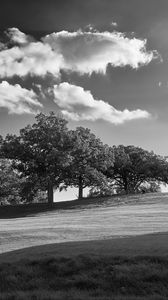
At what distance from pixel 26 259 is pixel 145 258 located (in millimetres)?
3663

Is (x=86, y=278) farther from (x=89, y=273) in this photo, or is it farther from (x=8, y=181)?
(x=8, y=181)

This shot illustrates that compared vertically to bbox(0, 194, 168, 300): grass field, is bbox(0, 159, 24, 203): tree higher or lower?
higher

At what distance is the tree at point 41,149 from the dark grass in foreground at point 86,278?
35.8 metres

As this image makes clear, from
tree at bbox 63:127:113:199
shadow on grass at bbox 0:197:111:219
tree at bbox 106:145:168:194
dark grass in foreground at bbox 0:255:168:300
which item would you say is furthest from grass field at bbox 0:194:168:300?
tree at bbox 106:145:168:194

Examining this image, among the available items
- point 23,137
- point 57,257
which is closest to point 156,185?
Answer: point 23,137

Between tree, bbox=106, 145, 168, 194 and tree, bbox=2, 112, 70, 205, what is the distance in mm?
16334

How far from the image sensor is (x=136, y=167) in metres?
68.8

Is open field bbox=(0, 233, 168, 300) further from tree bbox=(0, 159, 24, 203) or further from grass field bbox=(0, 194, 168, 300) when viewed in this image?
tree bbox=(0, 159, 24, 203)

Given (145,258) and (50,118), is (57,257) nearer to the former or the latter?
(145,258)

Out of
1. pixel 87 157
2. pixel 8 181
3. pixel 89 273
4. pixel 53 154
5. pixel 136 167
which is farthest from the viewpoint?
pixel 136 167

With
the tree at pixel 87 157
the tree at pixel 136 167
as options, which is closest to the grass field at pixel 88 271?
the tree at pixel 87 157

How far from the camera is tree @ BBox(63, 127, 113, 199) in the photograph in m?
49.0

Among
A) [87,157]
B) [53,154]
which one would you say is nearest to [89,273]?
[53,154]

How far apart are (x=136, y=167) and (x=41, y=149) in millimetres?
24886
